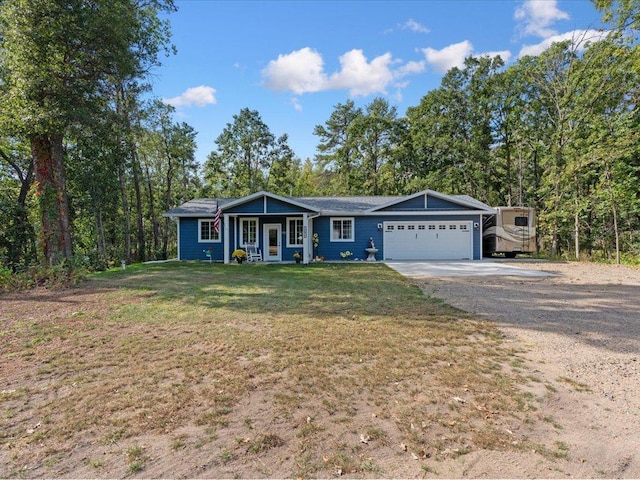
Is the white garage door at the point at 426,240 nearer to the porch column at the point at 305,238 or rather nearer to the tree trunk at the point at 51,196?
the porch column at the point at 305,238

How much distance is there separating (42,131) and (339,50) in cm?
1441

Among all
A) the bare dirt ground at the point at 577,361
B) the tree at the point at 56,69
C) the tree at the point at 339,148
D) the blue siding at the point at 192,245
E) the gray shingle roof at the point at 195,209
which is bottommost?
the bare dirt ground at the point at 577,361

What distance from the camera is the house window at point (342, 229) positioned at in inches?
709

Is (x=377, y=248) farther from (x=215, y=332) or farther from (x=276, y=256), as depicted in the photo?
(x=215, y=332)

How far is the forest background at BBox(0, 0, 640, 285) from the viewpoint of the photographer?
Result: 10492mm

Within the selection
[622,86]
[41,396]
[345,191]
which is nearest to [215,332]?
[41,396]

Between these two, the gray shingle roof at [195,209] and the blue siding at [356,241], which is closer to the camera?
the gray shingle roof at [195,209]

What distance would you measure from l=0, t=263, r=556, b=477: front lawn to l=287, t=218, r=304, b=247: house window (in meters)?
11.0

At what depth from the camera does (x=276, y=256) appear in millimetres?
17406

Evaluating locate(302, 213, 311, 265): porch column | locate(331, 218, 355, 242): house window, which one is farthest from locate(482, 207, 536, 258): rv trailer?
locate(302, 213, 311, 265): porch column

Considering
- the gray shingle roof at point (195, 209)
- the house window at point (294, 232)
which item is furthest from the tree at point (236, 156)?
the house window at point (294, 232)

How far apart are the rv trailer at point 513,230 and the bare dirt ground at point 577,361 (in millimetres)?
9688

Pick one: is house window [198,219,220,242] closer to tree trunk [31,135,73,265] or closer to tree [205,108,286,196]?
tree trunk [31,135,73,265]

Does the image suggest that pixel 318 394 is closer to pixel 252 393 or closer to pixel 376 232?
pixel 252 393
